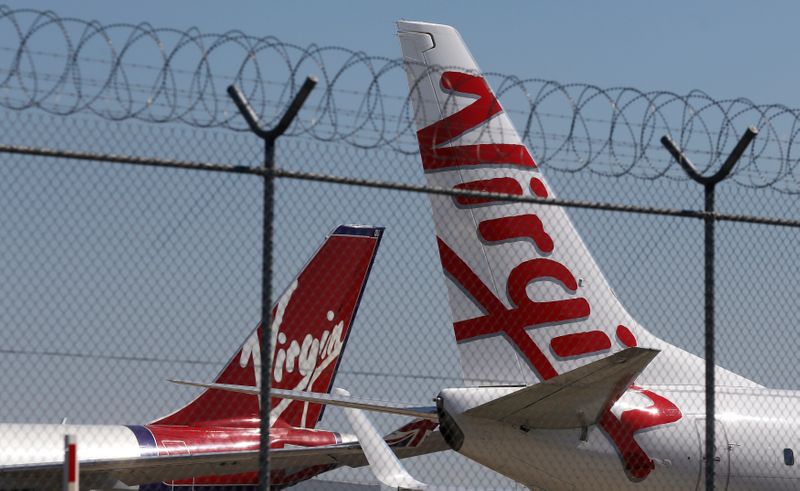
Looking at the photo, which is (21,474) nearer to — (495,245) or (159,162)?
(495,245)

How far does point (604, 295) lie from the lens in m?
12.6

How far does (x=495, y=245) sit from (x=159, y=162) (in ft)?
21.9

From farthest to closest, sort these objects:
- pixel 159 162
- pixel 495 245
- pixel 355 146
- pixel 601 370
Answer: pixel 495 245
pixel 601 370
pixel 355 146
pixel 159 162

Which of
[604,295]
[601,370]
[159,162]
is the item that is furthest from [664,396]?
[159,162]

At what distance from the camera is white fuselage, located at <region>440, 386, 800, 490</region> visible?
37.3 feet

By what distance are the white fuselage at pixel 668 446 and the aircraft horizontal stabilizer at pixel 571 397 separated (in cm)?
15

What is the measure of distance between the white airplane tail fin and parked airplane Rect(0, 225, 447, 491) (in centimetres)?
290

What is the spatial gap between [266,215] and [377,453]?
998cm

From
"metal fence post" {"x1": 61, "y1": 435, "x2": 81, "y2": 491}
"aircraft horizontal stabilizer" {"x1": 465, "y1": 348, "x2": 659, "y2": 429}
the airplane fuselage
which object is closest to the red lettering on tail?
"aircraft horizontal stabilizer" {"x1": 465, "y1": 348, "x2": 659, "y2": 429}

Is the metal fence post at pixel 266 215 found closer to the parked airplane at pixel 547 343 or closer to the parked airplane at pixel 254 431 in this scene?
the parked airplane at pixel 547 343

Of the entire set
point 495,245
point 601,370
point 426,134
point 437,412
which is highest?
point 426,134

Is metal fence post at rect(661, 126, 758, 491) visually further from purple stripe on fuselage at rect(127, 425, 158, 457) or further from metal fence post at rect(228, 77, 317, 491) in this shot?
purple stripe on fuselage at rect(127, 425, 158, 457)

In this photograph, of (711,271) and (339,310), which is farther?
(339,310)

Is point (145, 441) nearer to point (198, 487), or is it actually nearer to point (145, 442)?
point (145, 442)
